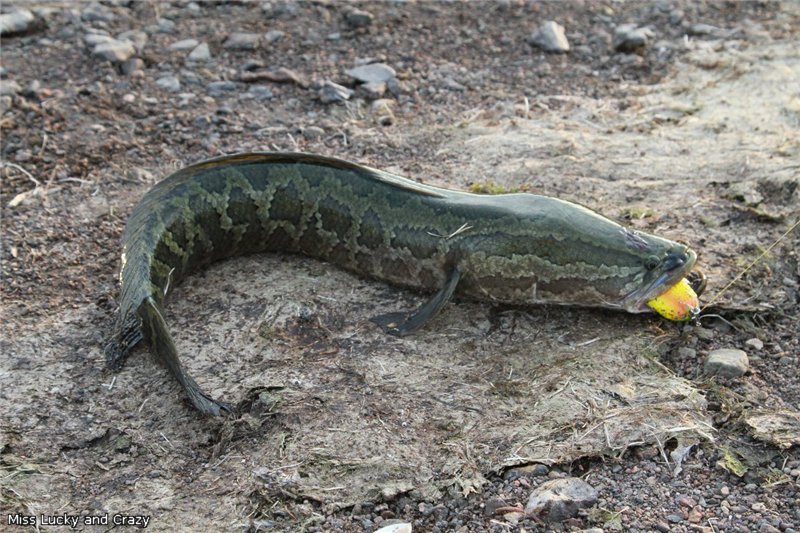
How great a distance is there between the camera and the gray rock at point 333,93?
811 cm

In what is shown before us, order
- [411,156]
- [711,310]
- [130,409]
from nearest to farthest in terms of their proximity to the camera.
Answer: [130,409] → [711,310] → [411,156]

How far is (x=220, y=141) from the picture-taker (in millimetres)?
7574

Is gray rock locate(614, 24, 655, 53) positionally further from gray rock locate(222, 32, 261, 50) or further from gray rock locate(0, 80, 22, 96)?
gray rock locate(0, 80, 22, 96)

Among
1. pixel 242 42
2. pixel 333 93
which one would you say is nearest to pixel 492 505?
pixel 333 93

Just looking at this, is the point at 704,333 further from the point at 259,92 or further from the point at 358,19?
the point at 358,19

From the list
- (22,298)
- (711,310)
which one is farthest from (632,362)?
(22,298)

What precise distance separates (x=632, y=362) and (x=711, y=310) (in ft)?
2.35

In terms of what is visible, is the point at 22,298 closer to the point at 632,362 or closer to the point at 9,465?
the point at 9,465

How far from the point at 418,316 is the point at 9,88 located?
4.52m

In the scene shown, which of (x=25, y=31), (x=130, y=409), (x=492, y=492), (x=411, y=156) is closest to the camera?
(x=492, y=492)

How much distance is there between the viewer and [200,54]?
28.5ft

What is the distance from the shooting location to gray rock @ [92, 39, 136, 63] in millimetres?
8414

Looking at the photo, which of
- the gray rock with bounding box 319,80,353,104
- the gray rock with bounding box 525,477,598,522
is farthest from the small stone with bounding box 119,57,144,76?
the gray rock with bounding box 525,477,598,522

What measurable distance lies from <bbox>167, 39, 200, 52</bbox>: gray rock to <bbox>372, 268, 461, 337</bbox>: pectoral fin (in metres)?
4.29
